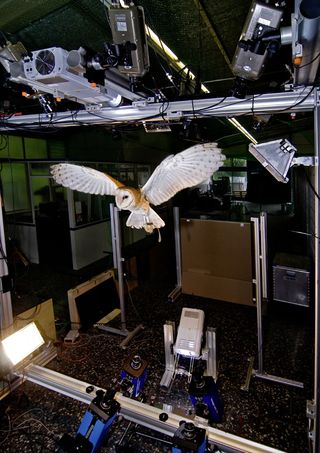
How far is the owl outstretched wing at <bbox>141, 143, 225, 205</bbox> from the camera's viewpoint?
6.58ft

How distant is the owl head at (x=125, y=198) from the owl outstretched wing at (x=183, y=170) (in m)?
0.18

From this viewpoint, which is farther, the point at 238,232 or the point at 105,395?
the point at 238,232

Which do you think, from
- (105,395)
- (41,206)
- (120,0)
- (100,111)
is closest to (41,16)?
(100,111)

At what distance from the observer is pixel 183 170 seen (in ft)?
7.14

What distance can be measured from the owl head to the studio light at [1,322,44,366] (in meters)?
1.56

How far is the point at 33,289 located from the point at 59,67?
405 cm

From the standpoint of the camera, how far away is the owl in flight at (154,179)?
204cm

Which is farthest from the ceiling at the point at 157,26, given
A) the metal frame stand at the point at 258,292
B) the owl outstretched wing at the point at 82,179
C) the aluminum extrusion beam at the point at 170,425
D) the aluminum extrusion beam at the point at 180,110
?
the aluminum extrusion beam at the point at 170,425

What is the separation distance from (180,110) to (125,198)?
0.81 m

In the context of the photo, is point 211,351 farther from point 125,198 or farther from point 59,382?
point 125,198

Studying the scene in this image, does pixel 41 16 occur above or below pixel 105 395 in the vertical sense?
above

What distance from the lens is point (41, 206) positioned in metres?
6.07

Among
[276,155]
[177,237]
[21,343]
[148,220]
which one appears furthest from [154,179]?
[177,237]

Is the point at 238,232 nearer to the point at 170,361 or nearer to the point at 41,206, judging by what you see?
the point at 170,361
